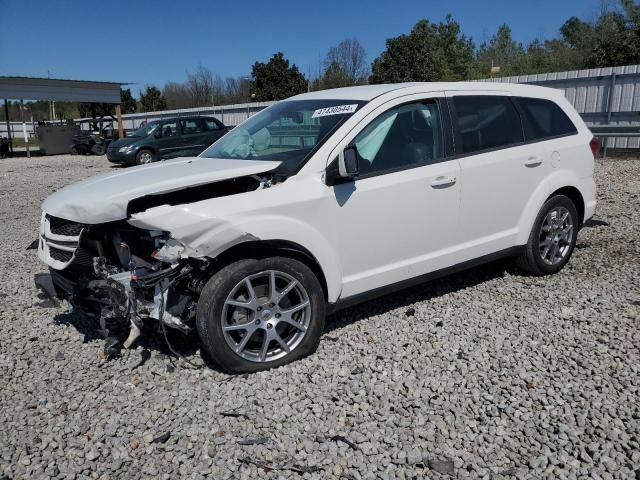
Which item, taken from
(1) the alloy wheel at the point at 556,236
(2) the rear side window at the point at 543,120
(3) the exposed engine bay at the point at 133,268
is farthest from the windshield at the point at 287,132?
(1) the alloy wheel at the point at 556,236

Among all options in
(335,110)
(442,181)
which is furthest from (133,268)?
(442,181)

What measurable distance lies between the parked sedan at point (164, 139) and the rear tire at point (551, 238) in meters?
15.5

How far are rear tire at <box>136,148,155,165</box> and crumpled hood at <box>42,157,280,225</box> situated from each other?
52.3 feet

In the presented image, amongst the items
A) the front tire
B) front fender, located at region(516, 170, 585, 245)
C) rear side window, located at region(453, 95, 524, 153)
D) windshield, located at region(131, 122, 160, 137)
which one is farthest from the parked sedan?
the front tire

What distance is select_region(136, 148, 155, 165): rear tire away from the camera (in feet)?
63.2

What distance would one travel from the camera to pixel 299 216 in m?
3.61

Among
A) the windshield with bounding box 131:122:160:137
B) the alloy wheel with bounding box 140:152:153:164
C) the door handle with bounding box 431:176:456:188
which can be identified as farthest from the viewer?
the windshield with bounding box 131:122:160:137

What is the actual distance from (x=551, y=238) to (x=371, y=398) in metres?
2.91

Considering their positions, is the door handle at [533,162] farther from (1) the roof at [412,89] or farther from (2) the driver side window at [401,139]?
(2) the driver side window at [401,139]

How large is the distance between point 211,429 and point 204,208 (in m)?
1.30

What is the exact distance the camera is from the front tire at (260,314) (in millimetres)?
3402

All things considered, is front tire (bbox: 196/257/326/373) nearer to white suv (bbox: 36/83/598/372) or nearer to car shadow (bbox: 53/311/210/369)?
white suv (bbox: 36/83/598/372)

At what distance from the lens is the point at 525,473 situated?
8.68 feet

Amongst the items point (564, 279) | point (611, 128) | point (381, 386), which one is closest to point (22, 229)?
point (381, 386)
